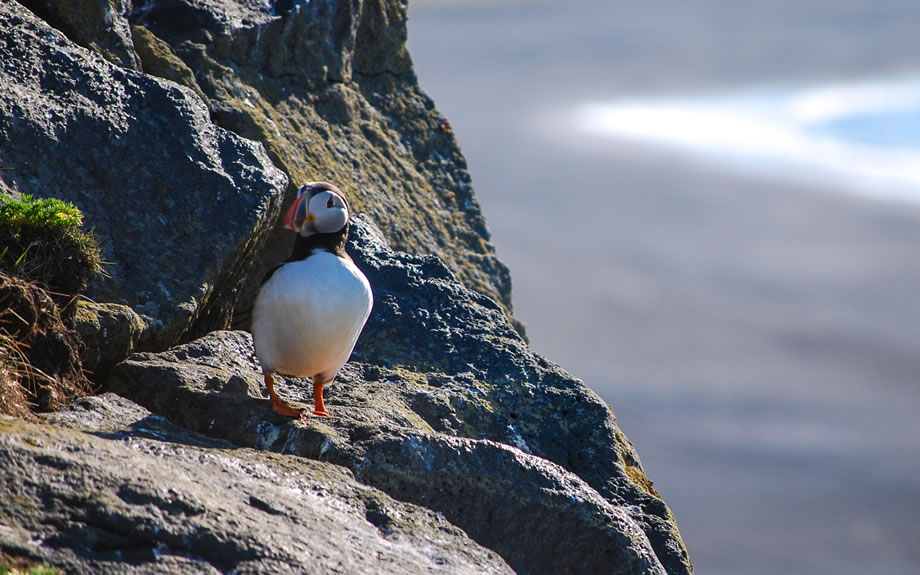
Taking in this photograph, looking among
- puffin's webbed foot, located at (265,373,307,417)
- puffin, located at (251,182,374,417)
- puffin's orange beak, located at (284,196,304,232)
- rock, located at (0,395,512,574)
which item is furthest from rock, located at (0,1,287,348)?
rock, located at (0,395,512,574)

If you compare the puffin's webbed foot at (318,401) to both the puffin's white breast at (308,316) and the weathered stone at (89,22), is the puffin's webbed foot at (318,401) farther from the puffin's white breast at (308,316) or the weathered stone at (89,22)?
the weathered stone at (89,22)

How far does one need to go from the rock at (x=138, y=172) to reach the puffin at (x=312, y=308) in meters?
0.48

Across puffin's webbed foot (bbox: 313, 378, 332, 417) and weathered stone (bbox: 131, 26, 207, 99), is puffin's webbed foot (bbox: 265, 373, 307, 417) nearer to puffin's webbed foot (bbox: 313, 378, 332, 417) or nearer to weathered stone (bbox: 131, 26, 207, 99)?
puffin's webbed foot (bbox: 313, 378, 332, 417)

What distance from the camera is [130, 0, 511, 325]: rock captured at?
301 inches

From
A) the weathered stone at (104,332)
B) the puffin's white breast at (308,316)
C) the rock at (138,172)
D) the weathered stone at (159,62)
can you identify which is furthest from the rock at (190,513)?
the weathered stone at (159,62)

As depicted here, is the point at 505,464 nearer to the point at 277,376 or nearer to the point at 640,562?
the point at 640,562

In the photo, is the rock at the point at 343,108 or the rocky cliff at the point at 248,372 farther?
the rock at the point at 343,108

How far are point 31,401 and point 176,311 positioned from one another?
1086 mm

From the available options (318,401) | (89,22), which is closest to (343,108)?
(89,22)

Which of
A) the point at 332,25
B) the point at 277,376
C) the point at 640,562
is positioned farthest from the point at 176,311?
the point at 332,25

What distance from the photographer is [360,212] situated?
25.5 ft

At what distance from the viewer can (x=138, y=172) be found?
20.0 ft

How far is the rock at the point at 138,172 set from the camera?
5820 mm

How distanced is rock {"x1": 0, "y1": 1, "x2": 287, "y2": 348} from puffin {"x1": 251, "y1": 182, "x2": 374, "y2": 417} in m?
0.48
